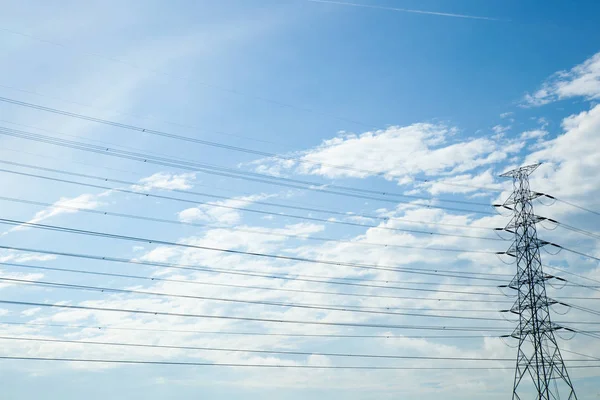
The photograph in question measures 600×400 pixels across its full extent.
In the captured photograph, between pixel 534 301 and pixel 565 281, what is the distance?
462cm

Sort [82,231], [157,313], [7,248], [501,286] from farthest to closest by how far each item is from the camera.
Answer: [501,286]
[157,313]
[82,231]
[7,248]

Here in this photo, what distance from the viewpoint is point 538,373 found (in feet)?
144

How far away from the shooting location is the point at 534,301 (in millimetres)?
45625

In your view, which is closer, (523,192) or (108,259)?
(108,259)

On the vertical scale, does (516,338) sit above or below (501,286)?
below

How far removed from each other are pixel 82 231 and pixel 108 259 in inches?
77.5

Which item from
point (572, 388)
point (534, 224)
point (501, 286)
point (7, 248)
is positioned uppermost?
point (534, 224)

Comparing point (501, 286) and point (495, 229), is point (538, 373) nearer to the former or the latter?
point (501, 286)

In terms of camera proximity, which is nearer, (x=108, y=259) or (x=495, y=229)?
(x=108, y=259)

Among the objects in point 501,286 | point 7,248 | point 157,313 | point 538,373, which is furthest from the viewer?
point 501,286

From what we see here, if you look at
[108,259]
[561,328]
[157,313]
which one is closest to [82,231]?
[108,259]

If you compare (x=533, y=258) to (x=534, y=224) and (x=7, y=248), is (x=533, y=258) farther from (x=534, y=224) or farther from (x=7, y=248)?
(x=7, y=248)

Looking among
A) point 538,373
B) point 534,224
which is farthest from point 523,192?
point 538,373

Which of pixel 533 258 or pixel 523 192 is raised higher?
pixel 523 192
